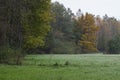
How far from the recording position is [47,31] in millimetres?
44219

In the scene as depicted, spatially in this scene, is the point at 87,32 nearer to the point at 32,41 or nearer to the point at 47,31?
the point at 47,31

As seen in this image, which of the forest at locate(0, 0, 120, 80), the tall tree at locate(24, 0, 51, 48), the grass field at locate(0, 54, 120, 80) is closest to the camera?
the grass field at locate(0, 54, 120, 80)

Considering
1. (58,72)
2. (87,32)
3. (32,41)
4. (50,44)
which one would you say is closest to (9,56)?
(32,41)

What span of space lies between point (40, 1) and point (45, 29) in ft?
18.5

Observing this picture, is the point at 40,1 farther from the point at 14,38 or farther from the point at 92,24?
the point at 92,24

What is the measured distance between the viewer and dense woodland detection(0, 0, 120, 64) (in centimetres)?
3222

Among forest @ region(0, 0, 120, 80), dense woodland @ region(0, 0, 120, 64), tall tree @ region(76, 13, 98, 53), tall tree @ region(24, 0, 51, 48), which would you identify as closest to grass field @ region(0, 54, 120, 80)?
forest @ region(0, 0, 120, 80)

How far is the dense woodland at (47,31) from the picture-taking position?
106 ft

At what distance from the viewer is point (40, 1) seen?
3841 centimetres

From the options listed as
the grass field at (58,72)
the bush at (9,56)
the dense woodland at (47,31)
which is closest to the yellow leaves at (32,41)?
the dense woodland at (47,31)

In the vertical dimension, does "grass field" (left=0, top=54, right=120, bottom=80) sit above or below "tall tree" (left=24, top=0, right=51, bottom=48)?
below

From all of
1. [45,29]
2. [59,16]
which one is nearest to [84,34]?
[59,16]

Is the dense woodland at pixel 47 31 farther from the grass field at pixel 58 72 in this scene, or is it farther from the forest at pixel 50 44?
the grass field at pixel 58 72

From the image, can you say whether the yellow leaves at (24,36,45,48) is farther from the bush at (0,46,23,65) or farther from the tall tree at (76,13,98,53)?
the tall tree at (76,13,98,53)
